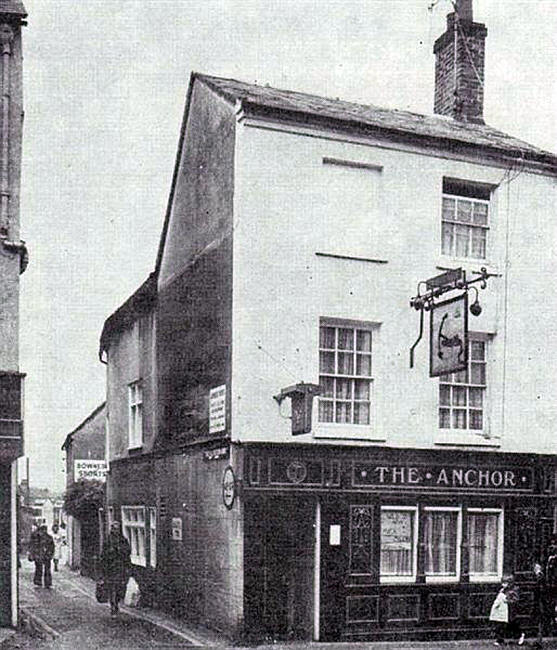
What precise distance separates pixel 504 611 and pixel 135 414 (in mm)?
11126

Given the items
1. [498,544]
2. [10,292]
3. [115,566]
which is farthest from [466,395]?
[10,292]

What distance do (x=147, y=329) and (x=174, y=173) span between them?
12.8 ft

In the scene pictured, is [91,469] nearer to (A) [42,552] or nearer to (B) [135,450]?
(A) [42,552]

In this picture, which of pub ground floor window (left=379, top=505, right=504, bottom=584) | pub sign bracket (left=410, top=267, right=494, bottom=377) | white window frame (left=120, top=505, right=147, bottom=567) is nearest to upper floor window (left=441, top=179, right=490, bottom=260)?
pub sign bracket (left=410, top=267, right=494, bottom=377)

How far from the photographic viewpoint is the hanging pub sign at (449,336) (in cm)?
1532

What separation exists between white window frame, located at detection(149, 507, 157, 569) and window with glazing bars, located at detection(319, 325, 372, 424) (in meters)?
6.19

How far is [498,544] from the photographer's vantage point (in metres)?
17.6

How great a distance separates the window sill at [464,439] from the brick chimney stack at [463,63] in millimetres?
7502

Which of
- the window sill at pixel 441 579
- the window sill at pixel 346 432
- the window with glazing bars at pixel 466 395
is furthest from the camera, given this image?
the window with glazing bars at pixel 466 395

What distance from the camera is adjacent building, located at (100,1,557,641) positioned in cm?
1612

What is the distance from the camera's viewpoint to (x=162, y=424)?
69.4ft

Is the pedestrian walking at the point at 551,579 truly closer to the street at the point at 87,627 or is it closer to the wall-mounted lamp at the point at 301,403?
the wall-mounted lamp at the point at 301,403

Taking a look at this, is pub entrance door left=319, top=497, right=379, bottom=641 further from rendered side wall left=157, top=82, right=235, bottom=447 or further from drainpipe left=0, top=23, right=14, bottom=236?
drainpipe left=0, top=23, right=14, bottom=236

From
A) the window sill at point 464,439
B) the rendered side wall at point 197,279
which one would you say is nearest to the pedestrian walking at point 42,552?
the rendered side wall at point 197,279
